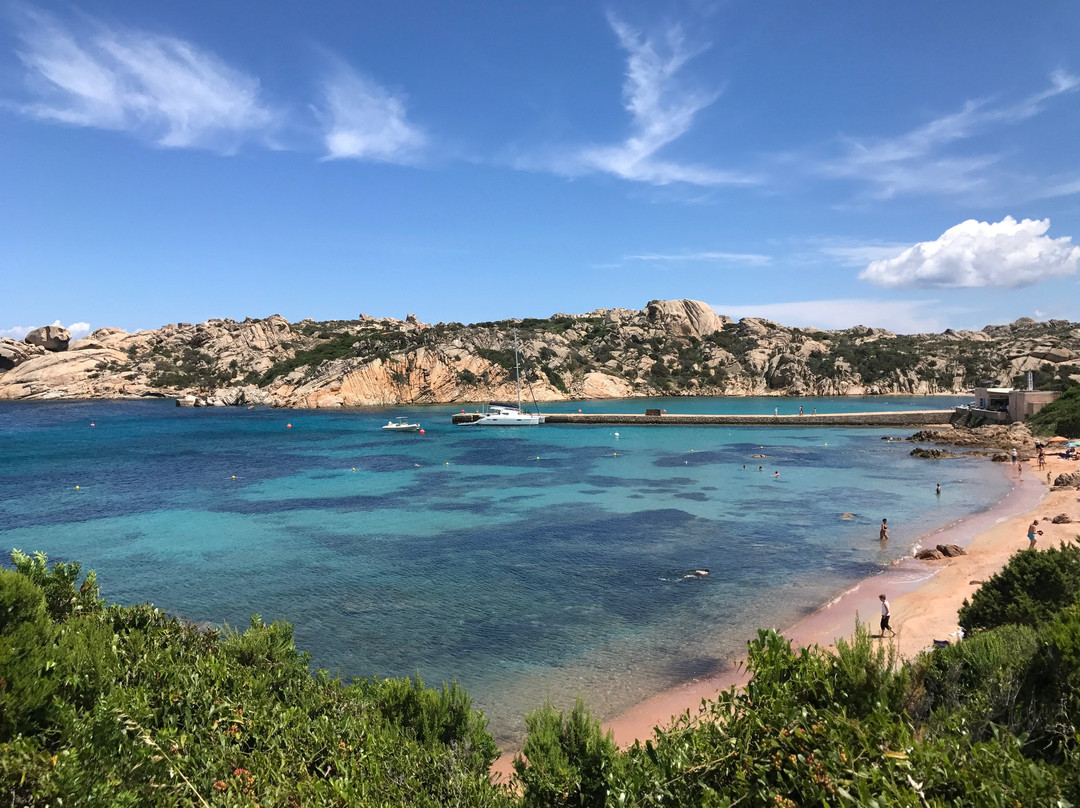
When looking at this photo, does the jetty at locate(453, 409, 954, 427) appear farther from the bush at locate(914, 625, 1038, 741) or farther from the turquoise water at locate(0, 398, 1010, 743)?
the bush at locate(914, 625, 1038, 741)

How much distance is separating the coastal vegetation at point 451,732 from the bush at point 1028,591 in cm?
423

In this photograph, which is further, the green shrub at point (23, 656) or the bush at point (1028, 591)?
the bush at point (1028, 591)

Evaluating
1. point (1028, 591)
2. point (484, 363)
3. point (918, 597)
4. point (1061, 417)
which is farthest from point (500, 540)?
point (484, 363)

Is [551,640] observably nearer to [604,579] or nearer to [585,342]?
[604,579]

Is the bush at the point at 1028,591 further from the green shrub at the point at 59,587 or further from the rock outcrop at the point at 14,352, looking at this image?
the rock outcrop at the point at 14,352

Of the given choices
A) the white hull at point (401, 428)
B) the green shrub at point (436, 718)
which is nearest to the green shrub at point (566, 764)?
the green shrub at point (436, 718)

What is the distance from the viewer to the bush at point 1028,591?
1266cm

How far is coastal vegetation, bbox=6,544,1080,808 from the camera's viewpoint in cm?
445

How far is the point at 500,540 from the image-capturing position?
28.7m

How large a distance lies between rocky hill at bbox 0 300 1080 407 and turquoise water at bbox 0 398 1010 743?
58.6 meters

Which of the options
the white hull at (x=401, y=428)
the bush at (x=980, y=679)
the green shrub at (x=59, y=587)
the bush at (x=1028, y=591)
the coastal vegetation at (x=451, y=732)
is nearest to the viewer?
the coastal vegetation at (x=451, y=732)

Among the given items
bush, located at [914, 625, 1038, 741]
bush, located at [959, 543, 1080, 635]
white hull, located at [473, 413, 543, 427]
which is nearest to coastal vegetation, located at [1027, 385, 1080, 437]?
bush, located at [959, 543, 1080, 635]

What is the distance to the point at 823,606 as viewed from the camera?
19.6 metres

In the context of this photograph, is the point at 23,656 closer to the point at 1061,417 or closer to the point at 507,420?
the point at 1061,417
